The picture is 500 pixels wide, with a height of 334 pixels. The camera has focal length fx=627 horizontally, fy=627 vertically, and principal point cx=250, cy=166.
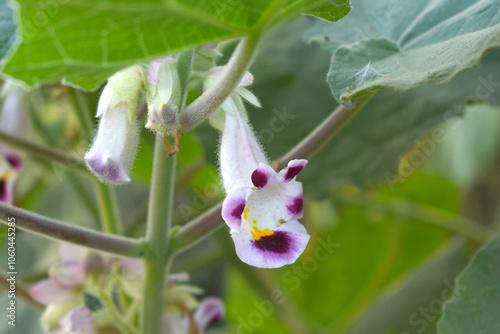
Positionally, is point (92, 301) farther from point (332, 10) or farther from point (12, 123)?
point (332, 10)

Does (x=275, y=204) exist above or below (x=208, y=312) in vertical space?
above

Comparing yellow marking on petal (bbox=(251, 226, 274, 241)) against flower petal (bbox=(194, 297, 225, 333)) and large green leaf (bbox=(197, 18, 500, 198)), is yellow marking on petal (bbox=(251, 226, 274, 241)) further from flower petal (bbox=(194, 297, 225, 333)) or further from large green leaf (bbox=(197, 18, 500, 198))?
large green leaf (bbox=(197, 18, 500, 198))

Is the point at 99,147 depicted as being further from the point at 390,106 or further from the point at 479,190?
the point at 479,190

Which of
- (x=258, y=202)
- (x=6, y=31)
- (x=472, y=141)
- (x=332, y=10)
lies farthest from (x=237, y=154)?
(x=472, y=141)

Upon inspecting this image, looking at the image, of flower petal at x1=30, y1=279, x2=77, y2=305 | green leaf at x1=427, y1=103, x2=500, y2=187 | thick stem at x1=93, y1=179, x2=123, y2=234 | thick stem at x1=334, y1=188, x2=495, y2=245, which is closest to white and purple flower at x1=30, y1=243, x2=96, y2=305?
flower petal at x1=30, y1=279, x2=77, y2=305

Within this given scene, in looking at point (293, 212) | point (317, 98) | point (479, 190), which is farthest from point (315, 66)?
point (479, 190)

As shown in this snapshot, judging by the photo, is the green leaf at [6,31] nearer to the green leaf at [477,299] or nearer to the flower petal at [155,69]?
the flower petal at [155,69]

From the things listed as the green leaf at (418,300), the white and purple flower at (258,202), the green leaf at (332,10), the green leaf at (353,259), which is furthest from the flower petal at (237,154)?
the green leaf at (353,259)

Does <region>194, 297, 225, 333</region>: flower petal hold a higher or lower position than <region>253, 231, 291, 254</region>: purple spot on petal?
lower
